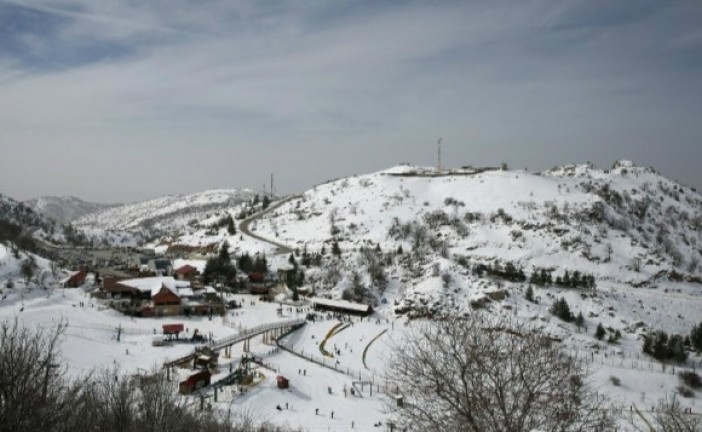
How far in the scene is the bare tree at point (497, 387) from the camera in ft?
27.6

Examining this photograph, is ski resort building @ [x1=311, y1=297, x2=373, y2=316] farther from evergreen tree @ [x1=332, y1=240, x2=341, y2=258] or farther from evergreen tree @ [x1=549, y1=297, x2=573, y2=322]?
evergreen tree @ [x1=549, y1=297, x2=573, y2=322]

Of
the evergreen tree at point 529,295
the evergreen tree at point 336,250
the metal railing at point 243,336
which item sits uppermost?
the evergreen tree at point 336,250

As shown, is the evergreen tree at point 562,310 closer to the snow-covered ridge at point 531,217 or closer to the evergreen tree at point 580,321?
the evergreen tree at point 580,321

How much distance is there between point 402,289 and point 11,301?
3990 centimetres

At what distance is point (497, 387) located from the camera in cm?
850

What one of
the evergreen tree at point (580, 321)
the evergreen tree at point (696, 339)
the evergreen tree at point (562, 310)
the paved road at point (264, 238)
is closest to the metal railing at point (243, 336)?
the evergreen tree at point (562, 310)

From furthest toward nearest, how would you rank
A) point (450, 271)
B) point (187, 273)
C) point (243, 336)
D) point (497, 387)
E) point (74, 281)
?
point (187, 273) < point (450, 271) < point (74, 281) < point (243, 336) < point (497, 387)

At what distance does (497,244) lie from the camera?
7075 cm

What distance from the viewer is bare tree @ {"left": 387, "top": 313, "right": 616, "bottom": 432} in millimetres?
8422

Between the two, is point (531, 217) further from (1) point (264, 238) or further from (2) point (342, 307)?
(1) point (264, 238)

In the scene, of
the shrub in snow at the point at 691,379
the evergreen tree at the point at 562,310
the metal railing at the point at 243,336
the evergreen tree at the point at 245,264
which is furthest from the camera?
the evergreen tree at the point at 245,264

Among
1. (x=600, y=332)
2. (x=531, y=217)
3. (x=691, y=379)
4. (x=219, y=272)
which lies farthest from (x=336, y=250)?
(x=691, y=379)

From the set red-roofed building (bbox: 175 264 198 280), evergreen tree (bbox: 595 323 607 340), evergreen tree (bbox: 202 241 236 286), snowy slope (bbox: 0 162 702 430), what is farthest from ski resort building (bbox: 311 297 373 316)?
evergreen tree (bbox: 595 323 607 340)

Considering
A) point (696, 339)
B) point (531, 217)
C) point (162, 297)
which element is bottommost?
point (696, 339)
